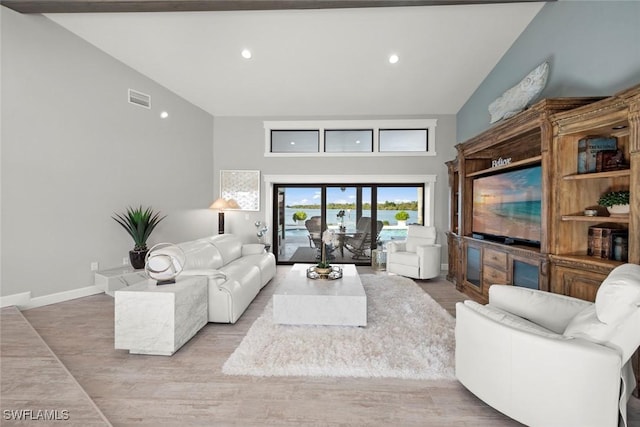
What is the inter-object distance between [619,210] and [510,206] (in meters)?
1.10

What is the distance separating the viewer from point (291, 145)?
20.2 ft

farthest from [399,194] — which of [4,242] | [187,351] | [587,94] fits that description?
[4,242]

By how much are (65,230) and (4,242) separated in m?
0.56

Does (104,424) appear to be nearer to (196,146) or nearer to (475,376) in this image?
(475,376)

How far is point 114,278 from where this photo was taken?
12.4ft

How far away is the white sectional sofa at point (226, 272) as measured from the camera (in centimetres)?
293

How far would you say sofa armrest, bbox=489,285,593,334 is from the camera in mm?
1891

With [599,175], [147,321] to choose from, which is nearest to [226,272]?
[147,321]

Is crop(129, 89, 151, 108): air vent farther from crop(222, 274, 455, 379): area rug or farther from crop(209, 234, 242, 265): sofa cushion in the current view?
crop(222, 274, 455, 379): area rug

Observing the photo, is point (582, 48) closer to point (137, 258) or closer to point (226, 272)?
point (226, 272)

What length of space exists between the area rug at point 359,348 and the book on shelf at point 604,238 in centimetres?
141

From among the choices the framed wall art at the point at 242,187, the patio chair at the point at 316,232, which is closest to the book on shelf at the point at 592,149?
the patio chair at the point at 316,232

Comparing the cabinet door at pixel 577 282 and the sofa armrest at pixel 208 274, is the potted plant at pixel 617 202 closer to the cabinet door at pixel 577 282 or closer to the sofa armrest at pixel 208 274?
the cabinet door at pixel 577 282

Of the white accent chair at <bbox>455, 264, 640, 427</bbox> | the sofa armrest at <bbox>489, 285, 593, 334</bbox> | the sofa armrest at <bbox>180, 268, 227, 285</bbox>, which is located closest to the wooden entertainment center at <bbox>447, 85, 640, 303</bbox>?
the sofa armrest at <bbox>489, 285, 593, 334</bbox>
